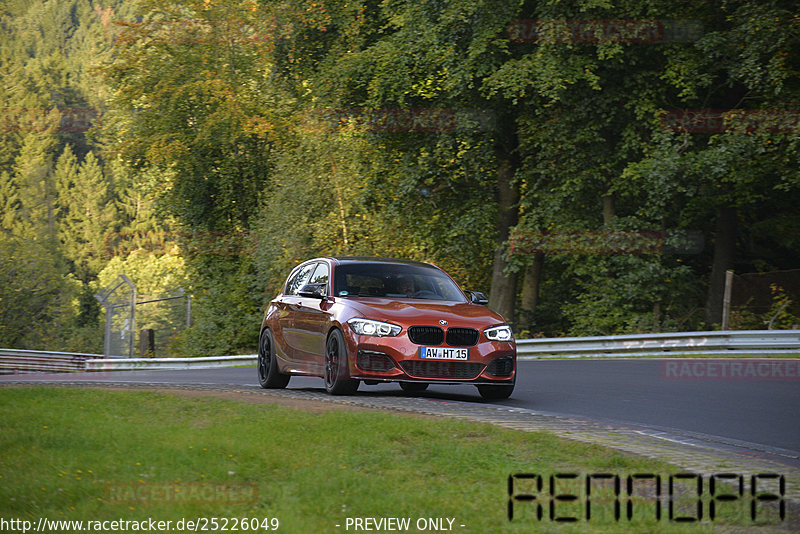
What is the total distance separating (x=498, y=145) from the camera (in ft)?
101

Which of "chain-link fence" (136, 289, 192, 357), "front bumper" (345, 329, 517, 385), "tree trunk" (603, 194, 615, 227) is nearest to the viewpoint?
"front bumper" (345, 329, 517, 385)

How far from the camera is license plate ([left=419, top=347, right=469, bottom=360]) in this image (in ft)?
39.6

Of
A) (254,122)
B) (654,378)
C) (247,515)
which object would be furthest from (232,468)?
(254,122)

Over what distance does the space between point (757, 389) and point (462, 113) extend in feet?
50.5

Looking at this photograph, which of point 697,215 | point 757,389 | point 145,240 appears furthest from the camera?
point 145,240

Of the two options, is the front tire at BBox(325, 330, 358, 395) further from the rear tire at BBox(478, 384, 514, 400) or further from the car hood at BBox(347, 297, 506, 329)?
the rear tire at BBox(478, 384, 514, 400)

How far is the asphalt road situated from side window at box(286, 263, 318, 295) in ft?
4.50

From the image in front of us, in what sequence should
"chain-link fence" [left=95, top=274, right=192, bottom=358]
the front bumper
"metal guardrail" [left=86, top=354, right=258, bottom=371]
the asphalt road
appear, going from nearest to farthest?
the asphalt road
the front bumper
"metal guardrail" [left=86, top=354, right=258, bottom=371]
"chain-link fence" [left=95, top=274, right=192, bottom=358]

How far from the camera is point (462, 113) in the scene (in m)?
28.9

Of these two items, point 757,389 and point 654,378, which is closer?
point 757,389

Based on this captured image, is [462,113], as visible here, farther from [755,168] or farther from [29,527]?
[29,527]

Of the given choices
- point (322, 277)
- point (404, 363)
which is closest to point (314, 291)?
point (322, 277)

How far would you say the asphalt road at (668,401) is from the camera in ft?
33.8

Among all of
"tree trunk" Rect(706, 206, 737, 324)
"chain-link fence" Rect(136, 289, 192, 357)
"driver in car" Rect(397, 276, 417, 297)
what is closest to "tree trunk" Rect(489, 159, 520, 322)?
"tree trunk" Rect(706, 206, 737, 324)
